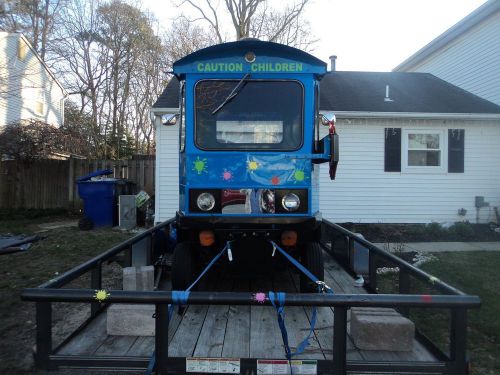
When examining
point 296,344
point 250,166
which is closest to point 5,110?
point 250,166

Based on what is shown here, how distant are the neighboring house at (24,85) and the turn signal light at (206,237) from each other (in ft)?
56.9

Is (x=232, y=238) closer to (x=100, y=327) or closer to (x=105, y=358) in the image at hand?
(x=100, y=327)

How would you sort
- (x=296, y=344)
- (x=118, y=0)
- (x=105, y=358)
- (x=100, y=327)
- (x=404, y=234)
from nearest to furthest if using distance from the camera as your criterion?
(x=105, y=358), (x=296, y=344), (x=100, y=327), (x=404, y=234), (x=118, y=0)

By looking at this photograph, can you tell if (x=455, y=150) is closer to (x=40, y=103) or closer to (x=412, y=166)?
(x=412, y=166)

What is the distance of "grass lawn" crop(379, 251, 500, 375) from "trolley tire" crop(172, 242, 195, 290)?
8.51 ft

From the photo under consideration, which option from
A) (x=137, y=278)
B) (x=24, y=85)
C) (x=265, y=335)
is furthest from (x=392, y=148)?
(x=24, y=85)

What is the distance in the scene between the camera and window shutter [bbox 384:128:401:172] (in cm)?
1211

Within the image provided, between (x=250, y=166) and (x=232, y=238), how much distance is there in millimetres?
728

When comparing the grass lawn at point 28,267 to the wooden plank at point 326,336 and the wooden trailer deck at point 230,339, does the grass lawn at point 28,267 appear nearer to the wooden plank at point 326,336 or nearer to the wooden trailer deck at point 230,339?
the wooden trailer deck at point 230,339

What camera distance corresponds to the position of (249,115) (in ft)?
14.3

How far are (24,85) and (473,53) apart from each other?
64.6 ft

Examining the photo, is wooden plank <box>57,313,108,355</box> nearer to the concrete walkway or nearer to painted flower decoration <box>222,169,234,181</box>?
painted flower decoration <box>222,169,234,181</box>

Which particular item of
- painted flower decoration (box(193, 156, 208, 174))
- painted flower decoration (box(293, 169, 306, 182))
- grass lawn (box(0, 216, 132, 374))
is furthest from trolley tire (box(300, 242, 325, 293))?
grass lawn (box(0, 216, 132, 374))

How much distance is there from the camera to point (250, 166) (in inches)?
164
